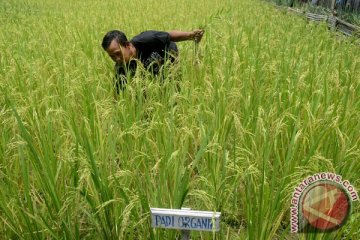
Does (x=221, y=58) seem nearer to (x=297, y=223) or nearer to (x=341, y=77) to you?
(x=341, y=77)

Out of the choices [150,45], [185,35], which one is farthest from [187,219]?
[185,35]

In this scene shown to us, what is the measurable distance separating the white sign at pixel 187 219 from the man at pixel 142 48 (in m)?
1.48

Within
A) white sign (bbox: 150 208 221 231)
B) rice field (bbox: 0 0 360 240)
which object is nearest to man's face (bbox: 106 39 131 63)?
rice field (bbox: 0 0 360 240)

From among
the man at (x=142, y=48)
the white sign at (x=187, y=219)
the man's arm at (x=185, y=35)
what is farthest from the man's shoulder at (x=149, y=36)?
the white sign at (x=187, y=219)

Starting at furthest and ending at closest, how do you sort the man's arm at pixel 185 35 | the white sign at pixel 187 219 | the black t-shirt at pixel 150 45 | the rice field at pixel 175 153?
the man's arm at pixel 185 35 < the black t-shirt at pixel 150 45 < the rice field at pixel 175 153 < the white sign at pixel 187 219

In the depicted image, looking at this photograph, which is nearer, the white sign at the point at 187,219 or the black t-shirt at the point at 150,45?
the white sign at the point at 187,219

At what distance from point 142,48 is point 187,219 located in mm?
1969

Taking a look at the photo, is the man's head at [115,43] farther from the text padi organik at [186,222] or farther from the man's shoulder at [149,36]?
the text padi organik at [186,222]

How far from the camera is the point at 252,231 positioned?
1.08 m

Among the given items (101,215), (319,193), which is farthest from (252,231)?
(101,215)

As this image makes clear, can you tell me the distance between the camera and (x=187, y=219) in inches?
35.4

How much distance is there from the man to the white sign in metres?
1.48

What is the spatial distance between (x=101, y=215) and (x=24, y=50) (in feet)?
7.39

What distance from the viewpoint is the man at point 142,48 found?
221cm
